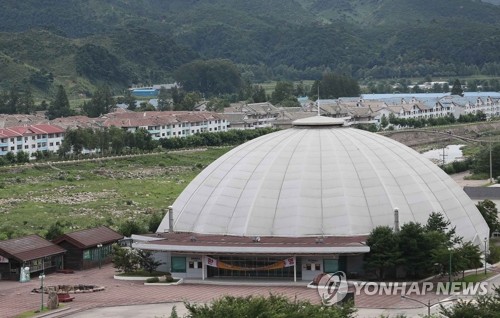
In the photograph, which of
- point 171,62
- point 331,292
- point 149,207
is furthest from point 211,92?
point 331,292

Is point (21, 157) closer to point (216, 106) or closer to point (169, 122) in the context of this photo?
point (169, 122)

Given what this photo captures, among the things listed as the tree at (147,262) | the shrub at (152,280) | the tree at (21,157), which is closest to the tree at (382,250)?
the shrub at (152,280)

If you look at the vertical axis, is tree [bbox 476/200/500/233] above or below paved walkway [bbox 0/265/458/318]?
above

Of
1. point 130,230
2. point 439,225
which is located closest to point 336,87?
point 130,230

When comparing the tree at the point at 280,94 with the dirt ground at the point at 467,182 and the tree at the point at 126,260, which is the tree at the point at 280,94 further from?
the tree at the point at 126,260

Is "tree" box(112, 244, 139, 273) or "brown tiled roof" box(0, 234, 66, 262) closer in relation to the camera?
"brown tiled roof" box(0, 234, 66, 262)

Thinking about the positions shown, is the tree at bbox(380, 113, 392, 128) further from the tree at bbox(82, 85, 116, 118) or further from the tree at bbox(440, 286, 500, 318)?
the tree at bbox(440, 286, 500, 318)

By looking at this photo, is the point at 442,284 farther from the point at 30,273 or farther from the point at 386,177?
the point at 30,273

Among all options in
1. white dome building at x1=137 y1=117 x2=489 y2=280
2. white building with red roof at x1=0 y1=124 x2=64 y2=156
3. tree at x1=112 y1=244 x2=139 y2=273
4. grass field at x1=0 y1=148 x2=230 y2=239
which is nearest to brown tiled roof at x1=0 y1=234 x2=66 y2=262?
tree at x1=112 y1=244 x2=139 y2=273
